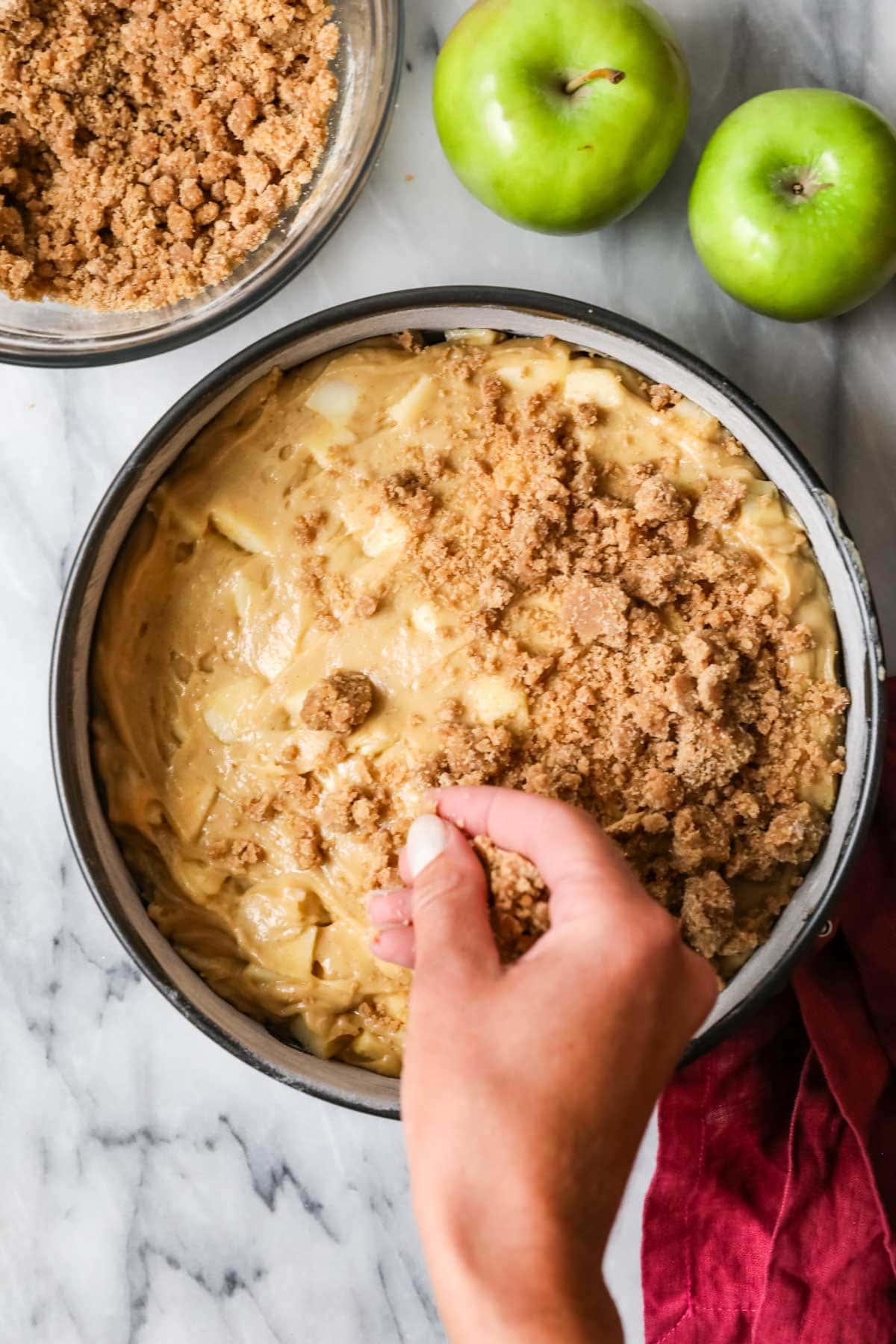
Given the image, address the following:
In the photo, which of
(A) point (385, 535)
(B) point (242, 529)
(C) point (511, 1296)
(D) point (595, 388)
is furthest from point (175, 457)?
(C) point (511, 1296)

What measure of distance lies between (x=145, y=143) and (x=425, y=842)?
0.95 meters

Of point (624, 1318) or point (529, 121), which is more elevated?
point (529, 121)

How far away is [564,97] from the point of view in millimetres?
1384

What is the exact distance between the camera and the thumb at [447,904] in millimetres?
972

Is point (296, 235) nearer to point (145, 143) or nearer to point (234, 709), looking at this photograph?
point (145, 143)

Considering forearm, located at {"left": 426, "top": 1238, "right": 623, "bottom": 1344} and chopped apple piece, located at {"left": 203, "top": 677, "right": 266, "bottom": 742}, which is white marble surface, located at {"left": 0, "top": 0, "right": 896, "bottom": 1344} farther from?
forearm, located at {"left": 426, "top": 1238, "right": 623, "bottom": 1344}

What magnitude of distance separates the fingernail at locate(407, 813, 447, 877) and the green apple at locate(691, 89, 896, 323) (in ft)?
2.51

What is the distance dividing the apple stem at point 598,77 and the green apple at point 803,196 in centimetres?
16

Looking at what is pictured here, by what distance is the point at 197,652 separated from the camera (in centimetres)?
145

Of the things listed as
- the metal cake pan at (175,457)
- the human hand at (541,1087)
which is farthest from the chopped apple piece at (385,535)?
the human hand at (541,1087)

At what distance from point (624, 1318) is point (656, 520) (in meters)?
1.13

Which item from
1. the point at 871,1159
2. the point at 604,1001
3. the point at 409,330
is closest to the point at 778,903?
the point at 871,1159

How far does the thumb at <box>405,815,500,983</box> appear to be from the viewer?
0.97 m

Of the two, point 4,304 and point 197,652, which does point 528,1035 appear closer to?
point 197,652
